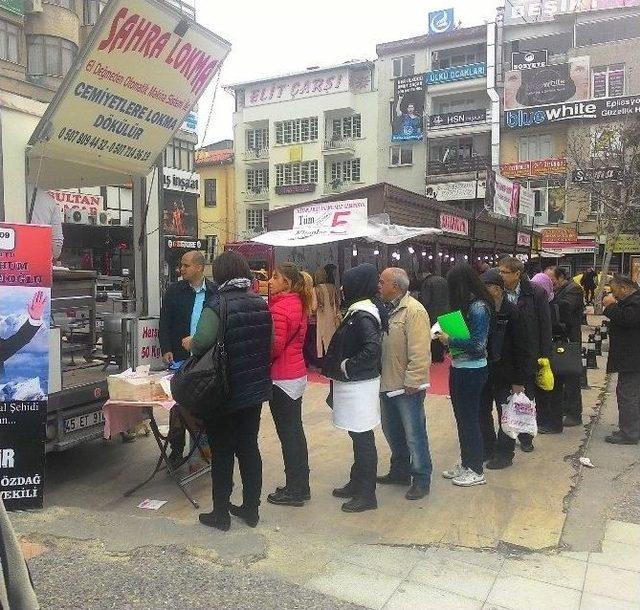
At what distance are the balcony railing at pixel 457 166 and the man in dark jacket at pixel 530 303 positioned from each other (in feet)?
95.9

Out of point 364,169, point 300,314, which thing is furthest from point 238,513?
point 364,169

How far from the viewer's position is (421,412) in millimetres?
4141

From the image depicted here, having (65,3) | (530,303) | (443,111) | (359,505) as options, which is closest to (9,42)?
(65,3)


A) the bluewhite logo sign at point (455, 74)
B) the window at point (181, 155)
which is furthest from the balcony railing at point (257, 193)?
the bluewhite logo sign at point (455, 74)

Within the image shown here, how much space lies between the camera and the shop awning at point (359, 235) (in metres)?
9.52

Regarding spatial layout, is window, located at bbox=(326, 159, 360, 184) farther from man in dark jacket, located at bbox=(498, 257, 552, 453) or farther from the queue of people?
the queue of people

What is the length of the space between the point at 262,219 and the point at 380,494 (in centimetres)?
3646

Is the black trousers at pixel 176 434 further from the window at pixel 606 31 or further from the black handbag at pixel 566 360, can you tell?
the window at pixel 606 31

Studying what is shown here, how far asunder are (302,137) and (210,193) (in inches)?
311

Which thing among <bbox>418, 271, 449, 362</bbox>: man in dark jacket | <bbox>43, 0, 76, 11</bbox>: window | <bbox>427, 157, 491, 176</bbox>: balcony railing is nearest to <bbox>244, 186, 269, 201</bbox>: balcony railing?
<bbox>427, 157, 491, 176</bbox>: balcony railing

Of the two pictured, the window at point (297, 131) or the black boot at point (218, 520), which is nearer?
the black boot at point (218, 520)

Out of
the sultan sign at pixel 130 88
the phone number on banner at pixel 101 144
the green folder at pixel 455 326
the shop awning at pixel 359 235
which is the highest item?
the sultan sign at pixel 130 88

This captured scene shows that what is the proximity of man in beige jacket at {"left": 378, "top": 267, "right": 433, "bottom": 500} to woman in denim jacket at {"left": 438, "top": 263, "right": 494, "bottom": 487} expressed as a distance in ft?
0.97

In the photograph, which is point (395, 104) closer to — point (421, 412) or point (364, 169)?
point (364, 169)
